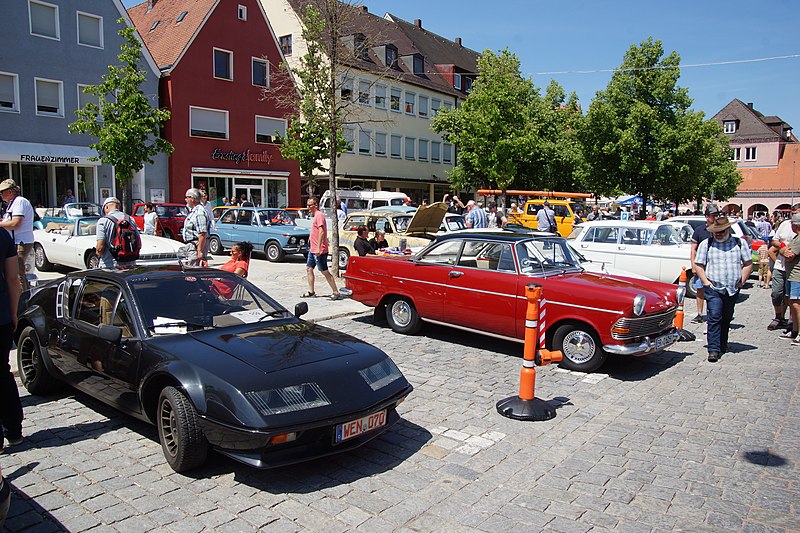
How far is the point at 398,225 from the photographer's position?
57.0ft

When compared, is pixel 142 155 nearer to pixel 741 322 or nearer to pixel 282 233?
pixel 282 233

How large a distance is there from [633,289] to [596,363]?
1.02 metres

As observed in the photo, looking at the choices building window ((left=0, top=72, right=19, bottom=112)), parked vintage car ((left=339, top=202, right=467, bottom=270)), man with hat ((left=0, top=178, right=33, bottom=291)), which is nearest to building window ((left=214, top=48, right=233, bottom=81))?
building window ((left=0, top=72, right=19, bottom=112))

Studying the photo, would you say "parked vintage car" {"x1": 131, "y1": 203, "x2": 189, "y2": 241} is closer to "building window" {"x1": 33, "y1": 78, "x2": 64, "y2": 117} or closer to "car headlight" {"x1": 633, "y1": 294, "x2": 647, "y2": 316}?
"building window" {"x1": 33, "y1": 78, "x2": 64, "y2": 117}

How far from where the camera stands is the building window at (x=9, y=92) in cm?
2450

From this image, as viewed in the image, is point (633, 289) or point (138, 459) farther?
point (633, 289)

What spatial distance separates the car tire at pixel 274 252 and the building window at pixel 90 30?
15.5 metres

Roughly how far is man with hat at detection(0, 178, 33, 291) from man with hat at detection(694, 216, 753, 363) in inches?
337

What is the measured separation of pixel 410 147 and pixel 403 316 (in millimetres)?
38675

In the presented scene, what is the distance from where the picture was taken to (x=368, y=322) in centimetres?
1023

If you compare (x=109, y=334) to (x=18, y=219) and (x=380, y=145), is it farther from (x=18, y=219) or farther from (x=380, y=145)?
(x=380, y=145)

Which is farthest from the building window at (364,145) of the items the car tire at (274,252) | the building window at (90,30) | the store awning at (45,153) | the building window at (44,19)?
the car tire at (274,252)

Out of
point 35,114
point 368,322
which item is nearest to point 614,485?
point 368,322

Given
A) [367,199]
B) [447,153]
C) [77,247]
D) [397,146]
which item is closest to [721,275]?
[77,247]
